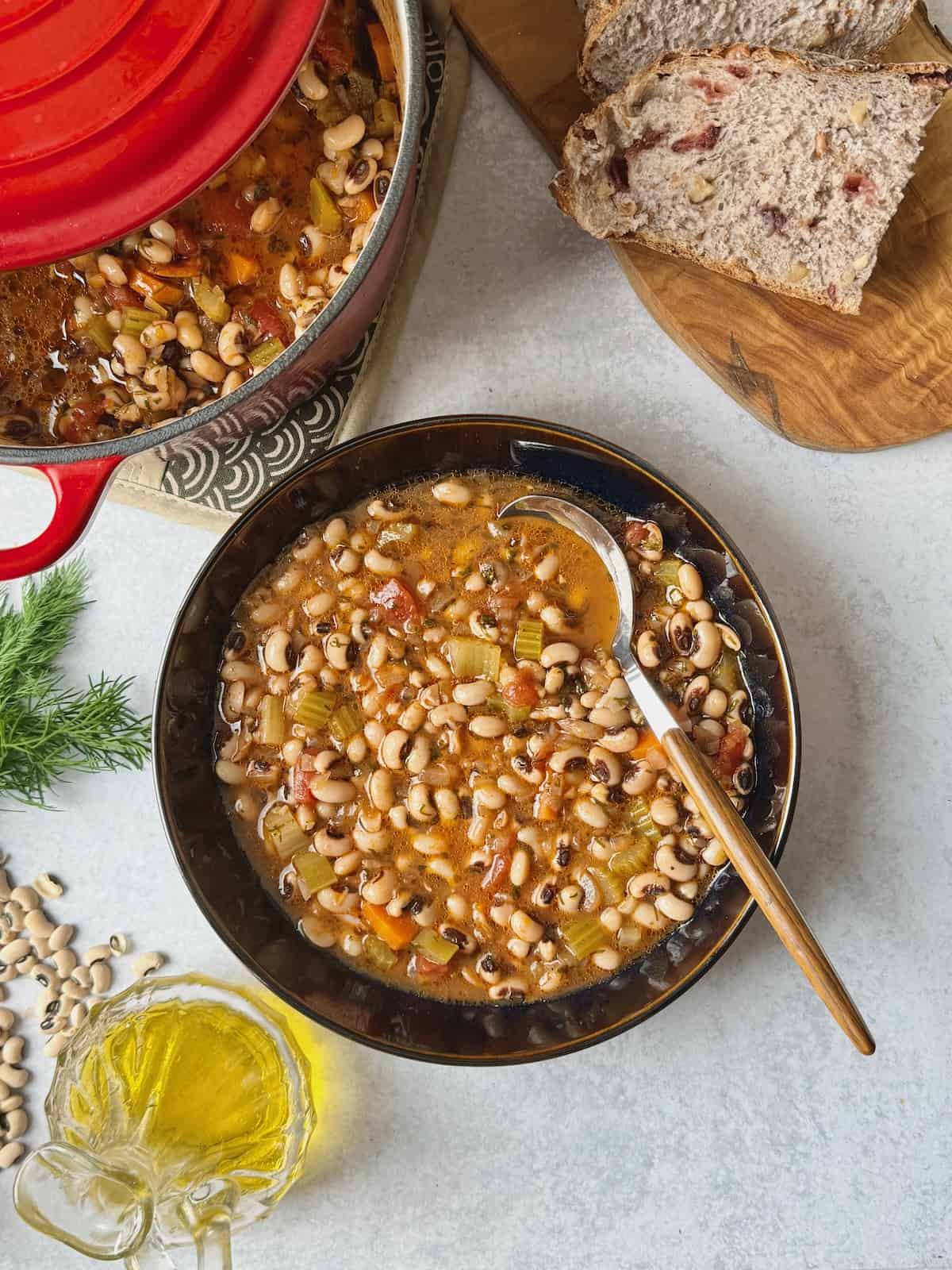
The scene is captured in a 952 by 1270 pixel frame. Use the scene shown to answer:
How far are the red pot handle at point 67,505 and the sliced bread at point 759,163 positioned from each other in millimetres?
1063

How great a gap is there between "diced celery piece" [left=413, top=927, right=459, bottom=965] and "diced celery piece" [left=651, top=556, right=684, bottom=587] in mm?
849

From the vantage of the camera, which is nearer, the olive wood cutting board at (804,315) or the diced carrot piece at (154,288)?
the diced carrot piece at (154,288)

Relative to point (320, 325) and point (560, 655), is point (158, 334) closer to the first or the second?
point (320, 325)

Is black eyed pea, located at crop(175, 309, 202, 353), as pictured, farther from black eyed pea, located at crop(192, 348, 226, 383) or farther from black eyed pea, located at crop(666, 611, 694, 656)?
black eyed pea, located at crop(666, 611, 694, 656)

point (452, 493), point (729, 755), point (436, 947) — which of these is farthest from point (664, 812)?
point (452, 493)

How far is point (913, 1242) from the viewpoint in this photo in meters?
2.25

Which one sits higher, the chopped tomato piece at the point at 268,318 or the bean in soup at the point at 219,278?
the bean in soup at the point at 219,278

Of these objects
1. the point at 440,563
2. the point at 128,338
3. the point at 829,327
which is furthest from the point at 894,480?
the point at 128,338

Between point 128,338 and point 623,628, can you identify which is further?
point 623,628

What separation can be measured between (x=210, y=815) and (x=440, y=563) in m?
0.70

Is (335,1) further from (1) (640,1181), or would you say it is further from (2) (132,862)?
(1) (640,1181)

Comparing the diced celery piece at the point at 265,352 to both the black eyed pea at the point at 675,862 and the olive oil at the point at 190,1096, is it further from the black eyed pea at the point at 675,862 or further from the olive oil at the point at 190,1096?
the olive oil at the point at 190,1096

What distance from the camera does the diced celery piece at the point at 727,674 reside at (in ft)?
7.10

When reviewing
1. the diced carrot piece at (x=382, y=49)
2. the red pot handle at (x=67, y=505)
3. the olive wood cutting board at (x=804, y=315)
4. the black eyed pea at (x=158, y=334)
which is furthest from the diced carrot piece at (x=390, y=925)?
the diced carrot piece at (x=382, y=49)
